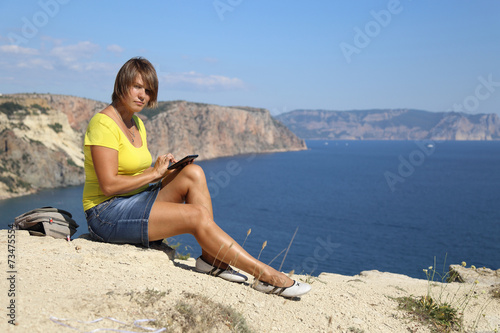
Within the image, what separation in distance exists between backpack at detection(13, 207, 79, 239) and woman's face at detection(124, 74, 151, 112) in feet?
5.01

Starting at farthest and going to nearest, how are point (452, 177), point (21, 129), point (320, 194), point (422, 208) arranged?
point (452, 177)
point (21, 129)
point (320, 194)
point (422, 208)

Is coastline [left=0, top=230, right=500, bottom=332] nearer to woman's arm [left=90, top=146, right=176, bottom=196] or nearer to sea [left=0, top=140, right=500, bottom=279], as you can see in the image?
woman's arm [left=90, top=146, right=176, bottom=196]

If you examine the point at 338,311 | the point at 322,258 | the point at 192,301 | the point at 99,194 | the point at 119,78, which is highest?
the point at 119,78

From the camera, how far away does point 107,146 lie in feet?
12.9

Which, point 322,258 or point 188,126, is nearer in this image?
point 322,258

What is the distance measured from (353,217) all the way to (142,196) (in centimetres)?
4447

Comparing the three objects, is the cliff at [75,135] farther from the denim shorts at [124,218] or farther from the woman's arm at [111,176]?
the woman's arm at [111,176]

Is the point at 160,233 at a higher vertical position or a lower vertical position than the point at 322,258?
higher

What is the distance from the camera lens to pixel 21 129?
68000 mm

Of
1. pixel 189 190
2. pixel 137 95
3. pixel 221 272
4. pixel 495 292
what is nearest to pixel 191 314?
pixel 221 272

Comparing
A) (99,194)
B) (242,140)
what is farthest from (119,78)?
(242,140)

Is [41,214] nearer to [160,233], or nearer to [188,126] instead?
[160,233]

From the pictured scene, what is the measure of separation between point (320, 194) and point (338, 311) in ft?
197

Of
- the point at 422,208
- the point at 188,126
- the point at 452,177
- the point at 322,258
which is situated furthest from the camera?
the point at 188,126
